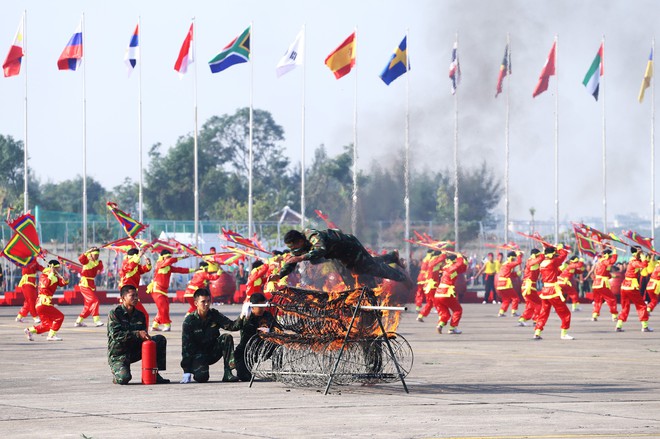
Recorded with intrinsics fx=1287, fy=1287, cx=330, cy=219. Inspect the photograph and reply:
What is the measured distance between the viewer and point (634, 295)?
89.1ft

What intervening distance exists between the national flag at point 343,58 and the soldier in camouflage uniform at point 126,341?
30.9m

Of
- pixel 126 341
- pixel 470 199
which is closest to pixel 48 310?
pixel 126 341

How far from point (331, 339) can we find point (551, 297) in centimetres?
1088

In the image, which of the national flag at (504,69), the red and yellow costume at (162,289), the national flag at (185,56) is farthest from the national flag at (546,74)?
the red and yellow costume at (162,289)

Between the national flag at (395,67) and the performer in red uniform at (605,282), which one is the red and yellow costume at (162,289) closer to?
the performer in red uniform at (605,282)

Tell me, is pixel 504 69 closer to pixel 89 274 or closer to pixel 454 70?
pixel 454 70

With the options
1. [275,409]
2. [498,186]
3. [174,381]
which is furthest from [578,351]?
[498,186]

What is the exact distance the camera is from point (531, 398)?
1285cm

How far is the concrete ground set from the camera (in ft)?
34.0

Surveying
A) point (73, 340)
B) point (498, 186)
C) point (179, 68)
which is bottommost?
point (73, 340)

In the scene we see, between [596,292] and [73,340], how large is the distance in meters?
13.4

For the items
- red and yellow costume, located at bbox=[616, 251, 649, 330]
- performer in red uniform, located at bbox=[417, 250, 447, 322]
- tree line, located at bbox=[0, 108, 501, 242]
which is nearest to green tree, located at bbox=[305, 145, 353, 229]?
tree line, located at bbox=[0, 108, 501, 242]

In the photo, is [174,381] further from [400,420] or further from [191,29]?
[191,29]

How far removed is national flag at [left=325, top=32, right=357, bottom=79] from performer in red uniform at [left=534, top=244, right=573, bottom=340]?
2191 cm
